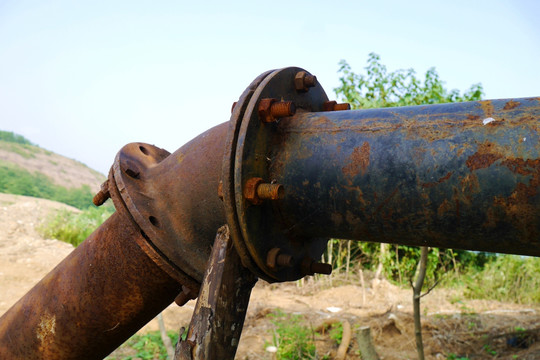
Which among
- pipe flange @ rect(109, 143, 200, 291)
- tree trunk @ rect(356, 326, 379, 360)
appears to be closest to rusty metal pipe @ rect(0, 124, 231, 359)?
pipe flange @ rect(109, 143, 200, 291)

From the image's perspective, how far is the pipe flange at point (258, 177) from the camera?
117 centimetres

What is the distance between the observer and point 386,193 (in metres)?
1.09

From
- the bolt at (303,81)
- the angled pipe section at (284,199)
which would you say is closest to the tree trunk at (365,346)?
the angled pipe section at (284,199)

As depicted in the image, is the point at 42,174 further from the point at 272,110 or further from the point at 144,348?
the point at 272,110

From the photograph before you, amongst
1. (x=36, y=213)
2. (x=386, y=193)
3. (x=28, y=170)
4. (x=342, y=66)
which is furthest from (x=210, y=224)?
(x=28, y=170)

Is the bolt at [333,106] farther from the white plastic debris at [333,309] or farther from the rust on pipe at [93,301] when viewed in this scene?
the white plastic debris at [333,309]

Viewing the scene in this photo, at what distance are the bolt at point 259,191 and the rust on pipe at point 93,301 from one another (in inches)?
18.7

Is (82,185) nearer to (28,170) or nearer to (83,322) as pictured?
(28,170)

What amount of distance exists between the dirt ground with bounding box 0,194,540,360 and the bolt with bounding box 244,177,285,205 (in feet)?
10.9

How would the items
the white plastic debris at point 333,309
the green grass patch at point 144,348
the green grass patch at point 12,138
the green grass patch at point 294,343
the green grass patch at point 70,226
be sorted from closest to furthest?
the green grass patch at point 294,343
the green grass patch at point 144,348
the white plastic debris at point 333,309
the green grass patch at point 70,226
the green grass patch at point 12,138

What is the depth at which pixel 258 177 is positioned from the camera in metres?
1.21

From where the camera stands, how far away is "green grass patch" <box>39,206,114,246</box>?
30.7 feet

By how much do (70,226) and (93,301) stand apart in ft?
29.0

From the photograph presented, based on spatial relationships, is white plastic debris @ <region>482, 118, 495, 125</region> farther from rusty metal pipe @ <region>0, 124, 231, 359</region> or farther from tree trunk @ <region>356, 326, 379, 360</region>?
tree trunk @ <region>356, 326, 379, 360</region>
